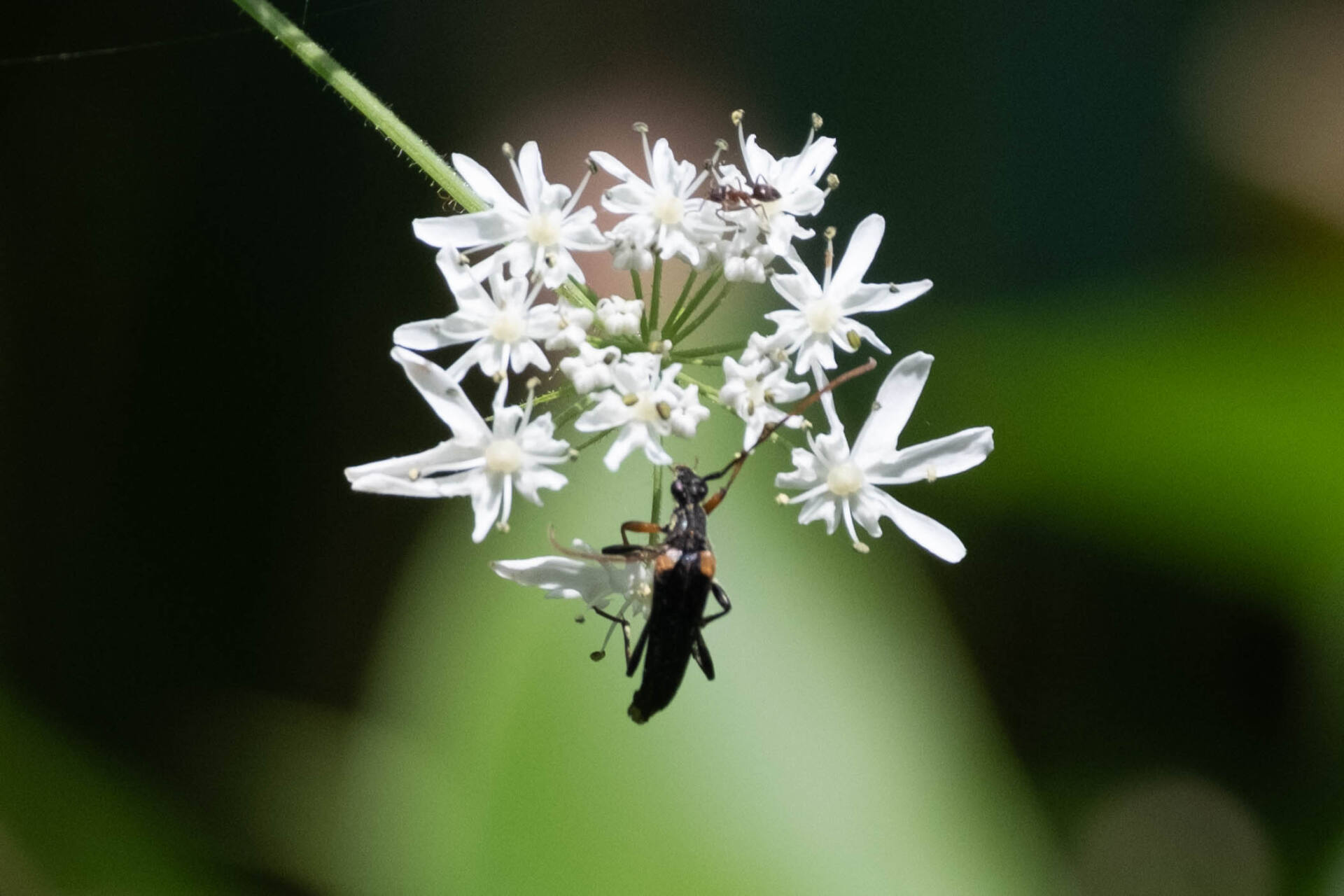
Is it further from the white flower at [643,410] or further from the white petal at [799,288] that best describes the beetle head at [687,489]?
the white petal at [799,288]

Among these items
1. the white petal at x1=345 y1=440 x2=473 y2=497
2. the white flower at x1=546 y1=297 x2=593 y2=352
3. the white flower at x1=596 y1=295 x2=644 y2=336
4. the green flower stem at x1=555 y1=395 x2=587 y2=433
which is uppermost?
the white flower at x1=596 y1=295 x2=644 y2=336


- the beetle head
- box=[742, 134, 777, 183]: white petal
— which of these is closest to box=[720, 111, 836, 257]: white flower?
box=[742, 134, 777, 183]: white petal

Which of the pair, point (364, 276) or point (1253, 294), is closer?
point (1253, 294)

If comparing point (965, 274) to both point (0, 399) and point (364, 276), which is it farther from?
point (0, 399)

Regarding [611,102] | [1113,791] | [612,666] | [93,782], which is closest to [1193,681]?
[1113,791]

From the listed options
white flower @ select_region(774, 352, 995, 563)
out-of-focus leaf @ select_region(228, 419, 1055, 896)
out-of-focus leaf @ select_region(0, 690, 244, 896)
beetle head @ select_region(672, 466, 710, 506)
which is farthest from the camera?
out-of-focus leaf @ select_region(0, 690, 244, 896)

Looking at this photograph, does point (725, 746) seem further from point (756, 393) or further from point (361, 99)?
point (361, 99)

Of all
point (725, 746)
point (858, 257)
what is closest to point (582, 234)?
point (858, 257)

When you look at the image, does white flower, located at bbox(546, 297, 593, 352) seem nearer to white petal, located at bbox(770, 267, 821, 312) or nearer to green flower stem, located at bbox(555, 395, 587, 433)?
green flower stem, located at bbox(555, 395, 587, 433)
